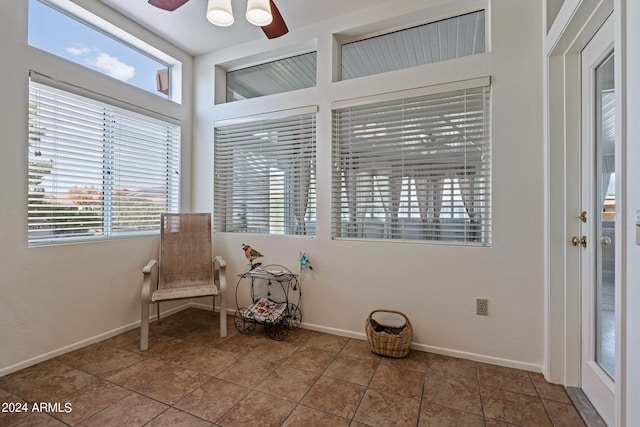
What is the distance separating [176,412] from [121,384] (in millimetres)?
533

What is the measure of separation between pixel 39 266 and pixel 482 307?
325cm

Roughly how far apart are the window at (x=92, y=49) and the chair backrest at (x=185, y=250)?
1382 mm

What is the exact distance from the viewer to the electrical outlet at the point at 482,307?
2.08 meters

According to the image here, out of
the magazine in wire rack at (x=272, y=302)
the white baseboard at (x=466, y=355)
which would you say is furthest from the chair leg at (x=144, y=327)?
the white baseboard at (x=466, y=355)

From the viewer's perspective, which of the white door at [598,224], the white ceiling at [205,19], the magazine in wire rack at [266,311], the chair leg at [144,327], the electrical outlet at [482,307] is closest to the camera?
the white door at [598,224]

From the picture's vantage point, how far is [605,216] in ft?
5.00

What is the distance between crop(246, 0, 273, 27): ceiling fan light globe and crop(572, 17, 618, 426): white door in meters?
1.69

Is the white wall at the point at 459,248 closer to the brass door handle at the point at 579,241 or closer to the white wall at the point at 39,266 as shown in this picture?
the brass door handle at the point at 579,241

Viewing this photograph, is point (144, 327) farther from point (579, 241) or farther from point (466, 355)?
point (579, 241)

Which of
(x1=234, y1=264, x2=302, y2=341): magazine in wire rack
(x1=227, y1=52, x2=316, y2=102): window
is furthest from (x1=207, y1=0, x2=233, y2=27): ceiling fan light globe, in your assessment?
(x1=234, y1=264, x2=302, y2=341): magazine in wire rack

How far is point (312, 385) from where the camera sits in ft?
5.95

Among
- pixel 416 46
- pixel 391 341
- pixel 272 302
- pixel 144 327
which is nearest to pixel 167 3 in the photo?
pixel 416 46

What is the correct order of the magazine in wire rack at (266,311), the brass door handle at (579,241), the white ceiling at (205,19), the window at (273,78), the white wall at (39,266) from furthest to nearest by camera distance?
the window at (273,78) → the magazine in wire rack at (266,311) → the white ceiling at (205,19) → the white wall at (39,266) → the brass door handle at (579,241)

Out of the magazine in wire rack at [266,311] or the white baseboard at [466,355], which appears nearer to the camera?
the white baseboard at [466,355]
